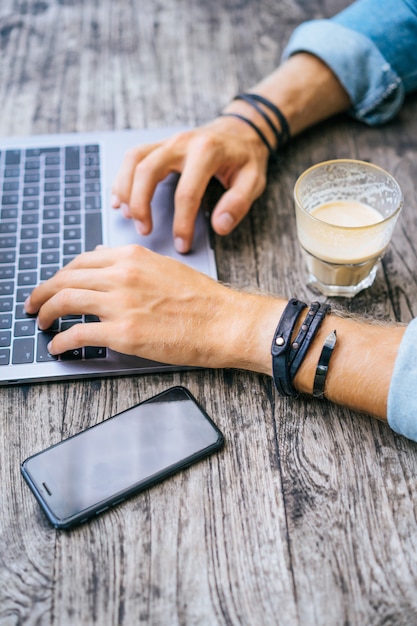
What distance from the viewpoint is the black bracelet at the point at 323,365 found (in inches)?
30.0

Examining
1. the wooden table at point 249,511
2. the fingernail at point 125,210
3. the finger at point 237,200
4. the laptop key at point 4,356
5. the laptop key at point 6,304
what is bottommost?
the wooden table at point 249,511

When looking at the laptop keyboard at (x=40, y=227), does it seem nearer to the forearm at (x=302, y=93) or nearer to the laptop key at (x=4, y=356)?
the laptop key at (x=4, y=356)

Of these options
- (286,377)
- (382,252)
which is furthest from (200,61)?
(286,377)

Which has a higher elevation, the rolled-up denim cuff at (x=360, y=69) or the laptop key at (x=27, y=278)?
the rolled-up denim cuff at (x=360, y=69)

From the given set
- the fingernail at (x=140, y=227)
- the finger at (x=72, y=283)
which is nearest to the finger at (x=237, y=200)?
the fingernail at (x=140, y=227)

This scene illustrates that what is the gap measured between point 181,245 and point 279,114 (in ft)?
1.12

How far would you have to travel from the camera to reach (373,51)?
3.74 feet

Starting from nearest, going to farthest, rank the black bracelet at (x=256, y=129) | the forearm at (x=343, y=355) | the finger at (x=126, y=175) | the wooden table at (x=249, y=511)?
the wooden table at (x=249, y=511), the forearm at (x=343, y=355), the finger at (x=126, y=175), the black bracelet at (x=256, y=129)

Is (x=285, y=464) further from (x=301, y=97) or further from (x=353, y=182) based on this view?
(x=301, y=97)

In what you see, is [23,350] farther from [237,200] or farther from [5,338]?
[237,200]

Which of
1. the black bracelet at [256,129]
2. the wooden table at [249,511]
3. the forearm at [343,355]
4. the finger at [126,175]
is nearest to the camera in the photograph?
the wooden table at [249,511]

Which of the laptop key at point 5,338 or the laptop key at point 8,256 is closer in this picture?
the laptop key at point 5,338

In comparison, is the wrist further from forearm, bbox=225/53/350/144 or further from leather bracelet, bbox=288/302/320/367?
forearm, bbox=225/53/350/144

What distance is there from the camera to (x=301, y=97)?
1.14 metres
